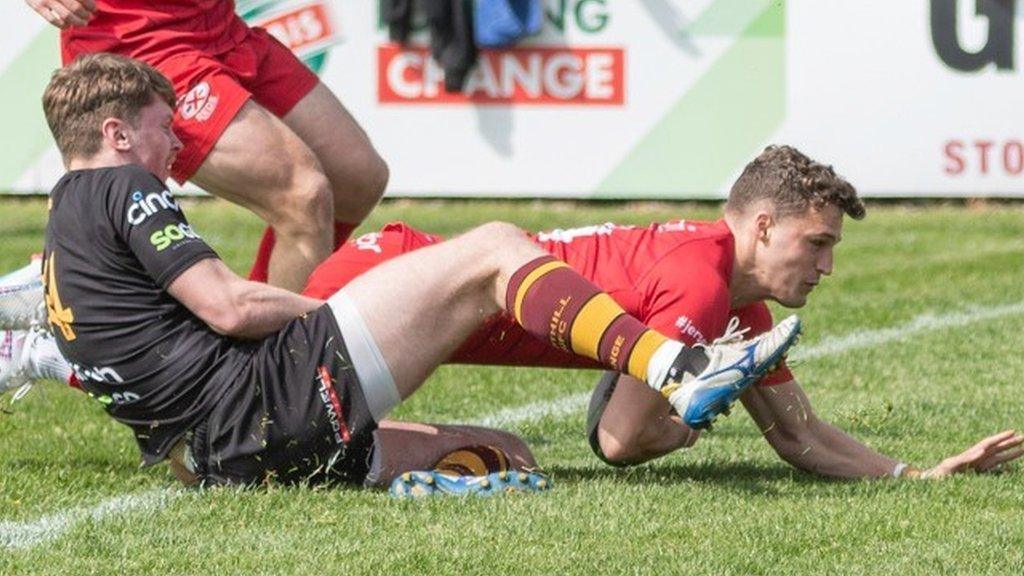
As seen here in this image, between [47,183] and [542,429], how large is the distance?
7170mm

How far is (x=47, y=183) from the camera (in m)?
13.4

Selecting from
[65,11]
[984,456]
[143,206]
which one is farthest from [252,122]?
[984,456]

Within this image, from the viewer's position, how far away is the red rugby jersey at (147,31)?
6.61 m

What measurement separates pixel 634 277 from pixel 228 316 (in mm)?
1074

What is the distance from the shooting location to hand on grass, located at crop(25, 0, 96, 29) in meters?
6.34

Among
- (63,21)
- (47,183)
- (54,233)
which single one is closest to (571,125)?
(47,183)

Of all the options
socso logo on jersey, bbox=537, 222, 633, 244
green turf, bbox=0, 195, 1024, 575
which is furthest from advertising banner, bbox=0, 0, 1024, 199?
socso logo on jersey, bbox=537, 222, 633, 244

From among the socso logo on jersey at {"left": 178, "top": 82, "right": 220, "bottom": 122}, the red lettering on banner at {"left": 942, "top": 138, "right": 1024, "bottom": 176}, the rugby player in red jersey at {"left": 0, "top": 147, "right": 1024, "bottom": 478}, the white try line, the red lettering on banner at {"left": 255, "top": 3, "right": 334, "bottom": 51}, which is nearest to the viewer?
the white try line

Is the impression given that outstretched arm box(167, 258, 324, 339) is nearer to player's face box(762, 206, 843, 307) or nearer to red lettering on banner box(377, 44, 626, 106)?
player's face box(762, 206, 843, 307)

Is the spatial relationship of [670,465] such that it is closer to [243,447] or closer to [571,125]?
[243,447]

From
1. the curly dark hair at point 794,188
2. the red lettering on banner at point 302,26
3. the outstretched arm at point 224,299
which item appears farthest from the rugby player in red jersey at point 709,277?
the red lettering on banner at point 302,26

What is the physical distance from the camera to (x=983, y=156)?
12797 millimetres

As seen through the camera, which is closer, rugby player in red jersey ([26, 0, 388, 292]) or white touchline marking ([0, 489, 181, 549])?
white touchline marking ([0, 489, 181, 549])

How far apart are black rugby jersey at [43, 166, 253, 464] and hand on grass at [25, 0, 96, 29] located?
111 centimetres
